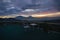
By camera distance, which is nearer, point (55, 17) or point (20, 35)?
point (55, 17)

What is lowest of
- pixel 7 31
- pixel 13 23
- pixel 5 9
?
pixel 7 31

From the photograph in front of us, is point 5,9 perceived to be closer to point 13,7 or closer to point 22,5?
point 13,7

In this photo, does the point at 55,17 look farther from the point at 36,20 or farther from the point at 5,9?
the point at 5,9

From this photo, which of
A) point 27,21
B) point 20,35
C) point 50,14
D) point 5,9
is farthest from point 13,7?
point 50,14

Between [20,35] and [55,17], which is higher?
[55,17]

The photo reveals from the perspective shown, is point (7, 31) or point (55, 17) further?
point (7, 31)

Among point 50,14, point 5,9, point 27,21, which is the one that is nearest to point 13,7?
point 5,9
